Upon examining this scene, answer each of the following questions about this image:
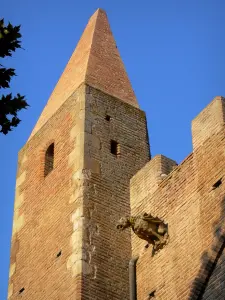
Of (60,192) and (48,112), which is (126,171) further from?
(48,112)

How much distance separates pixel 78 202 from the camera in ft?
51.0

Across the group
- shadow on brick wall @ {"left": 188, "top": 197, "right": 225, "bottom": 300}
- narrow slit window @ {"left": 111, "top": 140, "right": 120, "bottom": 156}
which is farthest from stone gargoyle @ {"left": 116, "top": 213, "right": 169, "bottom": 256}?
narrow slit window @ {"left": 111, "top": 140, "right": 120, "bottom": 156}

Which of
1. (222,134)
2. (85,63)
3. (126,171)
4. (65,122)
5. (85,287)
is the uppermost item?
(85,63)

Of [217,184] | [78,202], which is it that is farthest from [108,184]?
[217,184]

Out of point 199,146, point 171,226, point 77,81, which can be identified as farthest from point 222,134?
point 77,81

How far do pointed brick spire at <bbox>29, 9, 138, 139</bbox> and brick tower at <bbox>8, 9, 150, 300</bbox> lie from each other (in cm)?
3

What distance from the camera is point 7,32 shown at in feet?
34.2

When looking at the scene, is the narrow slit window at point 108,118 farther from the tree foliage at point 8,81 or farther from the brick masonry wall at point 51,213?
the tree foliage at point 8,81

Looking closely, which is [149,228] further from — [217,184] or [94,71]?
[94,71]

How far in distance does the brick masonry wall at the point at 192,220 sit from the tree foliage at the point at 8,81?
416 cm

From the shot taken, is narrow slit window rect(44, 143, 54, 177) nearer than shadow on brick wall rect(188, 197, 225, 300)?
No

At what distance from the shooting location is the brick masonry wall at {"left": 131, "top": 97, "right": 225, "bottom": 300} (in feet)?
44.1

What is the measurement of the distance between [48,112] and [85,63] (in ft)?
3.89

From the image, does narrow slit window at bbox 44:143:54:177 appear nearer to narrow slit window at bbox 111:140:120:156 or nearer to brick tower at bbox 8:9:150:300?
brick tower at bbox 8:9:150:300
